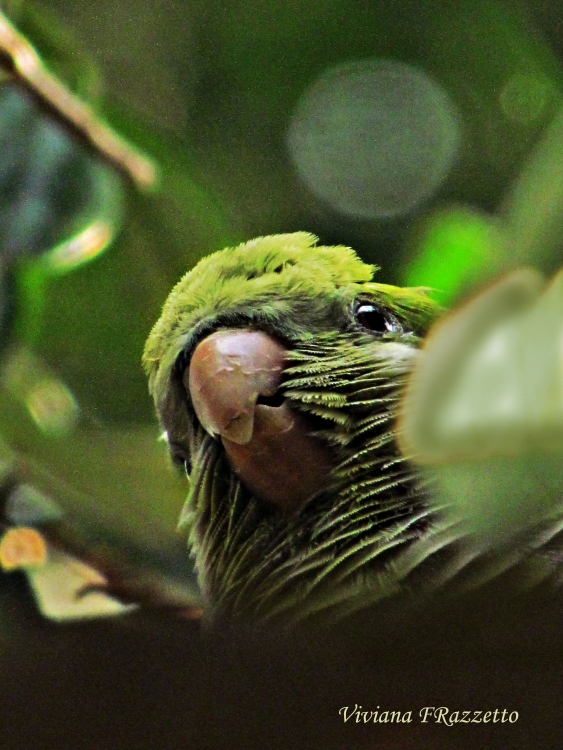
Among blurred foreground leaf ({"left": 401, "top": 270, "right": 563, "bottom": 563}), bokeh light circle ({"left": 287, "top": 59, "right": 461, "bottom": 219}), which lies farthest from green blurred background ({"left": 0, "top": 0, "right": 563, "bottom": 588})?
blurred foreground leaf ({"left": 401, "top": 270, "right": 563, "bottom": 563})

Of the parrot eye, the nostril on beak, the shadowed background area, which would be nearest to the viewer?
the shadowed background area

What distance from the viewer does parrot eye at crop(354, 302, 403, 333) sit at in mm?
839

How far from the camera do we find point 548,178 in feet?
1.63

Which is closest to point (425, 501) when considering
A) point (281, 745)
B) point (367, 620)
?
point (367, 620)

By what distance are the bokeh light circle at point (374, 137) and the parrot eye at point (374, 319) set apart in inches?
6.4

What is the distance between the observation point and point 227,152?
0.73 m

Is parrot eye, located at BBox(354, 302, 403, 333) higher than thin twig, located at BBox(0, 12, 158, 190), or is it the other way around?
thin twig, located at BBox(0, 12, 158, 190)

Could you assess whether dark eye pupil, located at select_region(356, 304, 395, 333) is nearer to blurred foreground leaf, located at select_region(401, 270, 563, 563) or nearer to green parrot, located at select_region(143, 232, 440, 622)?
green parrot, located at select_region(143, 232, 440, 622)

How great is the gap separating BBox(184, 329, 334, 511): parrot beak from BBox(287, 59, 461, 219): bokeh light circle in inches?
6.9

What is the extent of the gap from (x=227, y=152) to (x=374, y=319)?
10.0 inches

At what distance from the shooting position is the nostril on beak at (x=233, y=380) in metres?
0.73

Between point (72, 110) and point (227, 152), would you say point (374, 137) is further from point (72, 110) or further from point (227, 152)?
point (72, 110)

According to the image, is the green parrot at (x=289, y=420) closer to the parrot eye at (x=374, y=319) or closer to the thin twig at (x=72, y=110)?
the parrot eye at (x=374, y=319)

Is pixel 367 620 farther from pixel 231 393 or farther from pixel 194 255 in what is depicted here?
pixel 194 255
